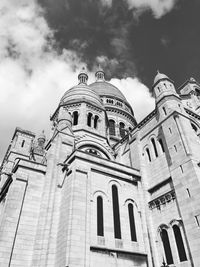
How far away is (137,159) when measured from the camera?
20.7m

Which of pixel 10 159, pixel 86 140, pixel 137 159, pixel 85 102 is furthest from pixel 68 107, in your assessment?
pixel 137 159

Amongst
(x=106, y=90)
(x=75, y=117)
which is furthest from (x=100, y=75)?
(x=75, y=117)

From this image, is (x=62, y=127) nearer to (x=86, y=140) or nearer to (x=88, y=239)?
(x=86, y=140)

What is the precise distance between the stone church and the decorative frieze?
0.23 ft

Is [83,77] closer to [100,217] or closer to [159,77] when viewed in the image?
[159,77]

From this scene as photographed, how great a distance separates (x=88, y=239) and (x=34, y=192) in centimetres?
→ 567

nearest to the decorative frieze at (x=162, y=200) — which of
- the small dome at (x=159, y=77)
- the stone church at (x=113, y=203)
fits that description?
the stone church at (x=113, y=203)

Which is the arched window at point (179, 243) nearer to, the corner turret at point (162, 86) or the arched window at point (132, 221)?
the arched window at point (132, 221)

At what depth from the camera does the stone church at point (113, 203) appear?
13.1m

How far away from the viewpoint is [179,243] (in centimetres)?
1400

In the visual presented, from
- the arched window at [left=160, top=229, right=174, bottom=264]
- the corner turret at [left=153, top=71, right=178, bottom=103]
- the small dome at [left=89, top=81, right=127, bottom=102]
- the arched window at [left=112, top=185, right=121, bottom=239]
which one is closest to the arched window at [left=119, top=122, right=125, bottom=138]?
the small dome at [left=89, top=81, right=127, bottom=102]

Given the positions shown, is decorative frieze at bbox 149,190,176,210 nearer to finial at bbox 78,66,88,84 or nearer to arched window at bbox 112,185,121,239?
arched window at bbox 112,185,121,239

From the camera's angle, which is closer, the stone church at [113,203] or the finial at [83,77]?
the stone church at [113,203]

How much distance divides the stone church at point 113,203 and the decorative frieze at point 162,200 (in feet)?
0.23
